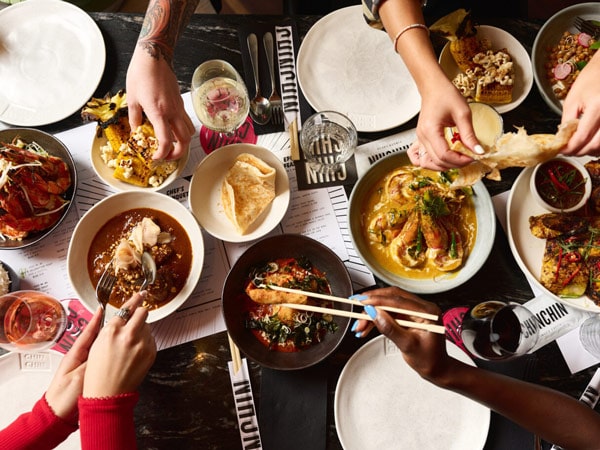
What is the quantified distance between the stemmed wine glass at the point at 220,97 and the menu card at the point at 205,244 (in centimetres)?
14

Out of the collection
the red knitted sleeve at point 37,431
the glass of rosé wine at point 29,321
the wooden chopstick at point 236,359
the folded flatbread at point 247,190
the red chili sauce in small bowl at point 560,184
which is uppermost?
the folded flatbread at point 247,190

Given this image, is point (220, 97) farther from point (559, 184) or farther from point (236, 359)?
point (559, 184)

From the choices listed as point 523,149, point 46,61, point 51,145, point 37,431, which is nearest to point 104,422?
point 37,431

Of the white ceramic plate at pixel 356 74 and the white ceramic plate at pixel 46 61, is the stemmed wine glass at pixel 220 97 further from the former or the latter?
the white ceramic plate at pixel 46 61

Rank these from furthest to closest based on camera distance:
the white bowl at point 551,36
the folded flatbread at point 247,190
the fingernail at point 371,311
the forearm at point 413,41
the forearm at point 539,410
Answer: the white bowl at point 551,36, the folded flatbread at point 247,190, the forearm at point 413,41, the forearm at point 539,410, the fingernail at point 371,311

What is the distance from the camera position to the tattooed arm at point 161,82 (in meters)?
2.05

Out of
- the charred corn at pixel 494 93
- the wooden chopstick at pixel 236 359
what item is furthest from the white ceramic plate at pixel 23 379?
the charred corn at pixel 494 93

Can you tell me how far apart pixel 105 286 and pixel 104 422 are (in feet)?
1.90

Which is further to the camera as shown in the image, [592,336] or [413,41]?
[592,336]

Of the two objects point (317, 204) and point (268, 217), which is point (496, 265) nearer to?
point (317, 204)

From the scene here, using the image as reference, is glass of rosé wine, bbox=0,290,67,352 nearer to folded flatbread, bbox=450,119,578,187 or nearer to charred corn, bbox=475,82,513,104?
folded flatbread, bbox=450,119,578,187

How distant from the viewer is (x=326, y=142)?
230 centimetres

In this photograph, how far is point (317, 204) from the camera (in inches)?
89.9

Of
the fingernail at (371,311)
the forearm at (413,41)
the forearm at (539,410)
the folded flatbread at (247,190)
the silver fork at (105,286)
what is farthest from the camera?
the folded flatbread at (247,190)
